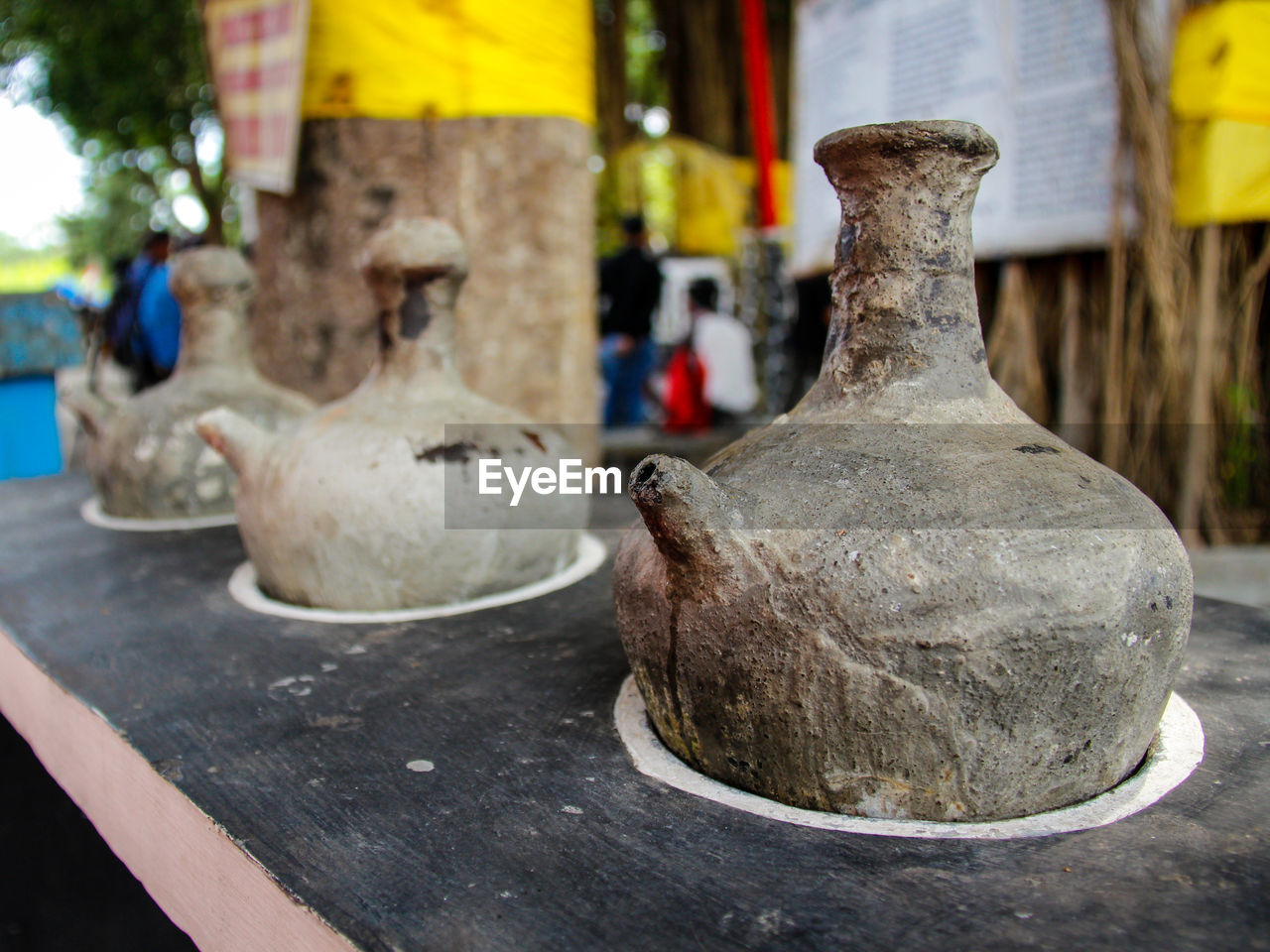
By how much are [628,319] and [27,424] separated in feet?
13.3

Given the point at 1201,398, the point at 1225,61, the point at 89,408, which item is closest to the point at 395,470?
the point at 89,408

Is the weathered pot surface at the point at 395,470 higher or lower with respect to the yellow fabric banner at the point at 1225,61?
lower

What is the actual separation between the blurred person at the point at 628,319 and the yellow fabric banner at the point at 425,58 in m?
2.97

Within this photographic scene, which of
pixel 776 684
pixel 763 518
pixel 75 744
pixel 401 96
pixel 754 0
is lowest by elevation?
pixel 75 744

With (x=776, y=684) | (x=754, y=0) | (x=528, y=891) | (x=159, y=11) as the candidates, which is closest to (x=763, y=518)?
(x=776, y=684)

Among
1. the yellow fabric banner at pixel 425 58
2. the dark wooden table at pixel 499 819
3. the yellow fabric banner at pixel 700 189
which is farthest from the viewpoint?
the yellow fabric banner at pixel 700 189

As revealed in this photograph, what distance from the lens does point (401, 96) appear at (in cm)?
361

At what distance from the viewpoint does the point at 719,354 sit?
Answer: 6.70 metres

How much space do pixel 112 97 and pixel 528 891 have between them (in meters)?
9.90

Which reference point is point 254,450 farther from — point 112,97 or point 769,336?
point 112,97

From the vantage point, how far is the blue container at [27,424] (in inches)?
247

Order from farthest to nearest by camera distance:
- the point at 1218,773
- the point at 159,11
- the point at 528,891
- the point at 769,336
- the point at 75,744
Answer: the point at 159,11 < the point at 769,336 < the point at 75,744 < the point at 1218,773 < the point at 528,891

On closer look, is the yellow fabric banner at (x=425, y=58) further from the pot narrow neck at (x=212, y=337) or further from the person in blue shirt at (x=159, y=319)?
the person in blue shirt at (x=159, y=319)

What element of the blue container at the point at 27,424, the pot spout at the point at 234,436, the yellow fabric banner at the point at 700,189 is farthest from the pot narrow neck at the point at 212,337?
the yellow fabric banner at the point at 700,189
